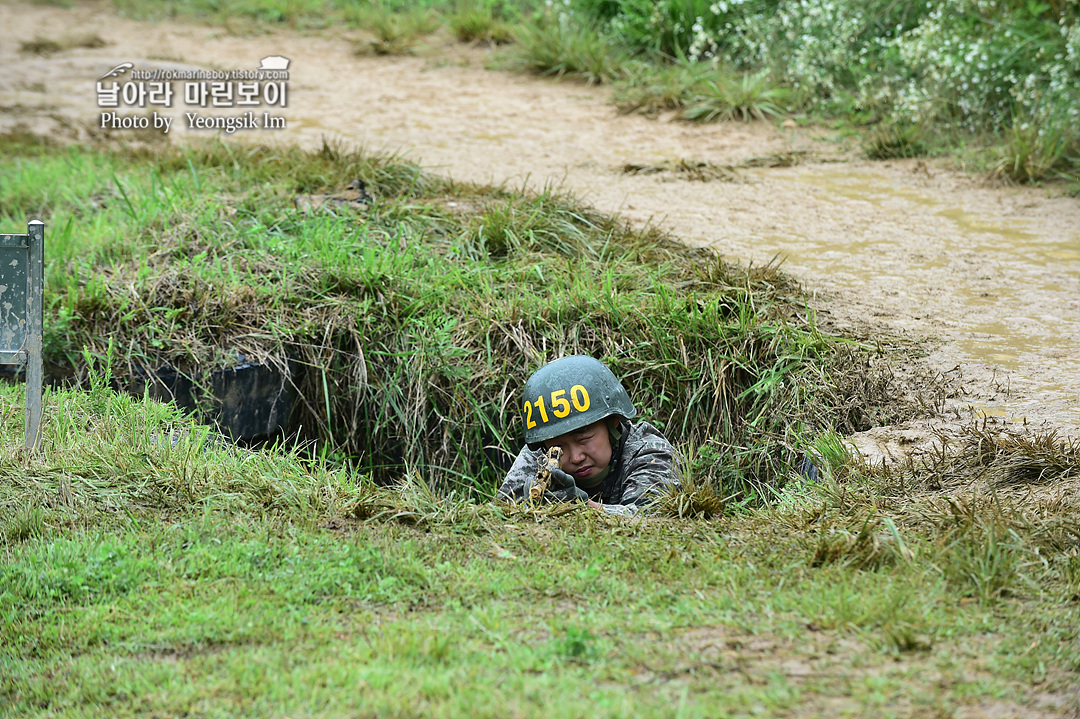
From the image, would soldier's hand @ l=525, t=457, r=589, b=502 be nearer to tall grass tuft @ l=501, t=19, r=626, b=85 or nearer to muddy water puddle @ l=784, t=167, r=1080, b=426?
muddy water puddle @ l=784, t=167, r=1080, b=426

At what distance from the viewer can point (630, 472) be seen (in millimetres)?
4375

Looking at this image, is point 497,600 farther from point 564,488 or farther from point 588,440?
point 588,440

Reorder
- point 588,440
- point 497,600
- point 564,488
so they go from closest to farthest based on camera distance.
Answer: point 497,600, point 564,488, point 588,440

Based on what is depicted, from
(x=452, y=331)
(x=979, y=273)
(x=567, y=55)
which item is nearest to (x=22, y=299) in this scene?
(x=452, y=331)

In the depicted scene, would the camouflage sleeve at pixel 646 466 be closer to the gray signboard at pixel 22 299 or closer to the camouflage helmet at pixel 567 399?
the camouflage helmet at pixel 567 399

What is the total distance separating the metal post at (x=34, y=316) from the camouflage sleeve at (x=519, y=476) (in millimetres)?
1813

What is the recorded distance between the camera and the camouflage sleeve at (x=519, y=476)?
4.15 meters

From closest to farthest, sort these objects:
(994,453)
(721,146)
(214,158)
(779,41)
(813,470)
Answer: (994,453) < (813,470) < (214,158) < (721,146) < (779,41)

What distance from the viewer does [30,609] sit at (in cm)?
284

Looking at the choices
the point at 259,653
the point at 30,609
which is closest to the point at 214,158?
the point at 30,609

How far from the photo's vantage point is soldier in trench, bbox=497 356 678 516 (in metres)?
4.24

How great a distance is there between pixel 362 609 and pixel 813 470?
2.23 metres

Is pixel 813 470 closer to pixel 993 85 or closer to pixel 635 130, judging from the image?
pixel 635 130

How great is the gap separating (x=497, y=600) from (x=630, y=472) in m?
1.64
